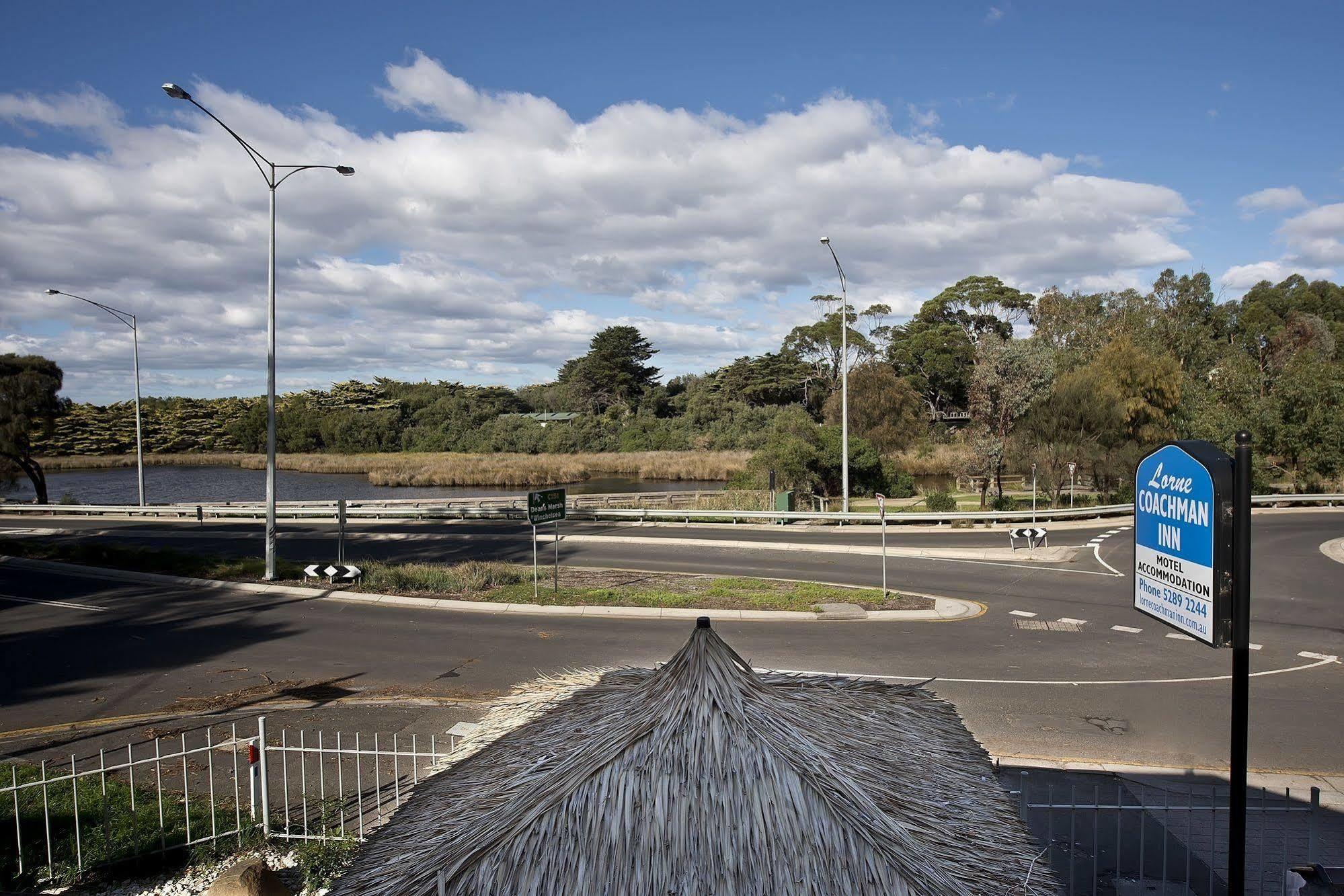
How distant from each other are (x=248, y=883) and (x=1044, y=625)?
43.8 ft

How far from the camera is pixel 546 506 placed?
676 inches

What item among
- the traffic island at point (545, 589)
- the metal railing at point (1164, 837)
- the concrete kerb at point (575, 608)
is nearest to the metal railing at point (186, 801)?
the metal railing at point (1164, 837)

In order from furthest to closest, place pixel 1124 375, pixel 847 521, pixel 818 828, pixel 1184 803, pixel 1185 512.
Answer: pixel 1124 375
pixel 847 521
pixel 1184 803
pixel 1185 512
pixel 818 828

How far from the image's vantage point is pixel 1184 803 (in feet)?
23.2

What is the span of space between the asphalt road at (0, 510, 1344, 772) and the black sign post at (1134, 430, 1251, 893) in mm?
5125

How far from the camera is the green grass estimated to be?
5.80 m

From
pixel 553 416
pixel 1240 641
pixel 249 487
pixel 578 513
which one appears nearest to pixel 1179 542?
pixel 1240 641

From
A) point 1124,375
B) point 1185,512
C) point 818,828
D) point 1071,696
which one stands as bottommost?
point 1071,696

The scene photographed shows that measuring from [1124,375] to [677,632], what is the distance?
112 ft

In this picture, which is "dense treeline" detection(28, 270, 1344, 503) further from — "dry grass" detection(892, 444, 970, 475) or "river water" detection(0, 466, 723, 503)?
"river water" detection(0, 466, 723, 503)

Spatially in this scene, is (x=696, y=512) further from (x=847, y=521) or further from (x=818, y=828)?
(x=818, y=828)

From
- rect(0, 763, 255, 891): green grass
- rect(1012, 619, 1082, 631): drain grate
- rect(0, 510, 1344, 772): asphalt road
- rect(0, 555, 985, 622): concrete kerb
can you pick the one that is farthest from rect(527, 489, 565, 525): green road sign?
rect(0, 763, 255, 891): green grass

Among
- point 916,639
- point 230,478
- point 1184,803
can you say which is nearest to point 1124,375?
point 916,639

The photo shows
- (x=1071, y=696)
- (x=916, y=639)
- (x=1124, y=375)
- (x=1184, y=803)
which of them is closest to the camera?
(x=1184, y=803)
